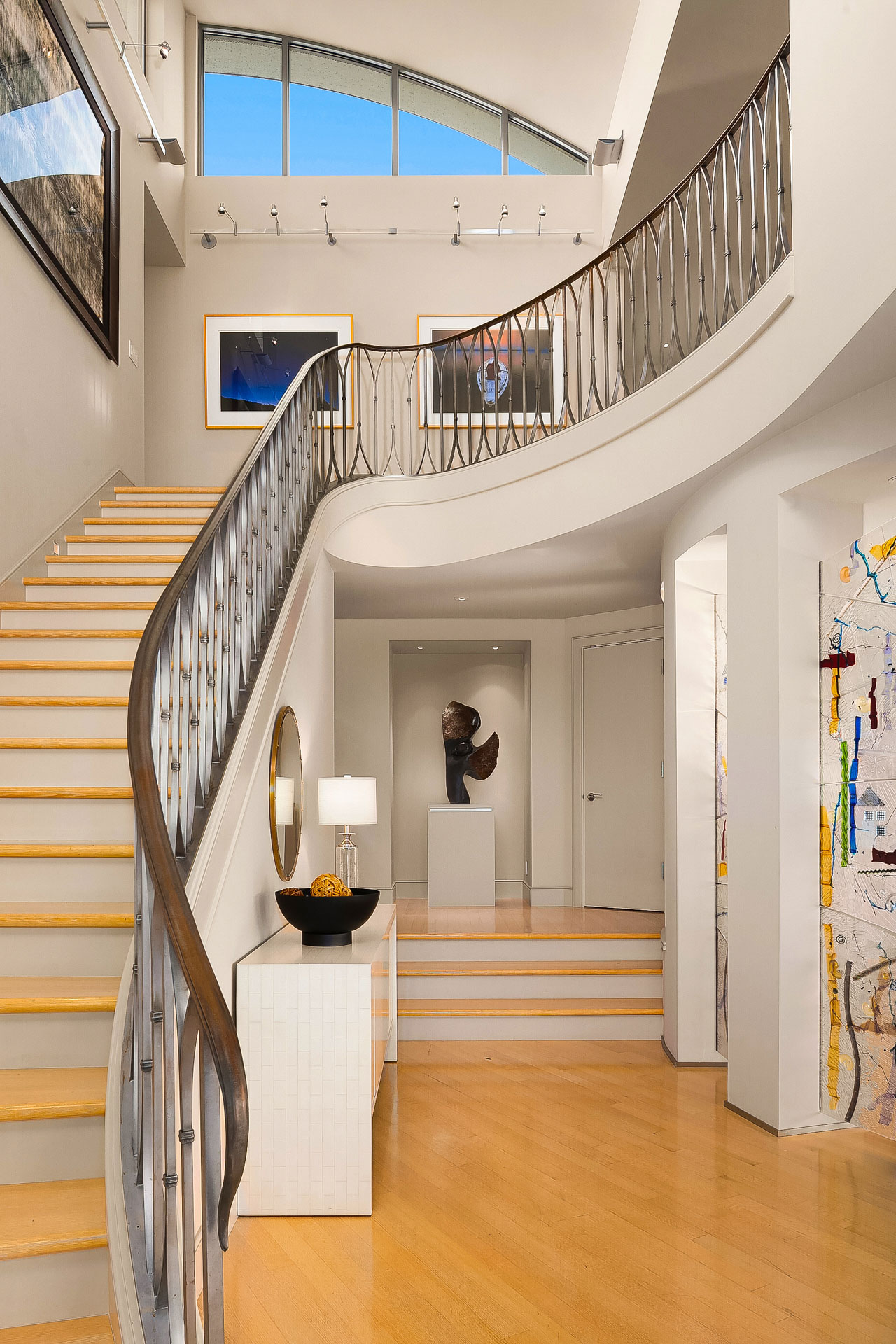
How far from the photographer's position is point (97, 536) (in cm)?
518

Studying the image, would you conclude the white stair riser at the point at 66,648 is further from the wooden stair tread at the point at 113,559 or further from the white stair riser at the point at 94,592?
the wooden stair tread at the point at 113,559

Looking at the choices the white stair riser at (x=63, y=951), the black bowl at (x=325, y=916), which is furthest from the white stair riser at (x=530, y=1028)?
the white stair riser at (x=63, y=951)

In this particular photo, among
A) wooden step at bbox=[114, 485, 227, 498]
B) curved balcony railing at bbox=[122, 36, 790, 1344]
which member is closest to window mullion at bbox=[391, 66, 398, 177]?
curved balcony railing at bbox=[122, 36, 790, 1344]

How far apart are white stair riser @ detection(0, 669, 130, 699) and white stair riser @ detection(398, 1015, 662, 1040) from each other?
10.3ft

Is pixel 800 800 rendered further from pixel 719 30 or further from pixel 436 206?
pixel 436 206

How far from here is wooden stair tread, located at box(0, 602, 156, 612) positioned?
13.9 ft

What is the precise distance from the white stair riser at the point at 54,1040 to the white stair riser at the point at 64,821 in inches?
30.9

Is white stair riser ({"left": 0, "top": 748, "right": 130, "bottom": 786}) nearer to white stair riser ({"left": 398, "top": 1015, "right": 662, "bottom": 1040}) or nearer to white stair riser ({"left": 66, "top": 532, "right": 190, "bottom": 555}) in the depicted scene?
white stair riser ({"left": 66, "top": 532, "right": 190, "bottom": 555})

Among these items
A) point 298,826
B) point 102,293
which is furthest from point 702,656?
point 102,293

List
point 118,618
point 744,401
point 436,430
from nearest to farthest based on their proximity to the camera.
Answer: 1. point 744,401
2. point 118,618
3. point 436,430

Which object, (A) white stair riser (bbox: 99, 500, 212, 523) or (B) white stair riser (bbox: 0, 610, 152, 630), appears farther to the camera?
(A) white stair riser (bbox: 99, 500, 212, 523)

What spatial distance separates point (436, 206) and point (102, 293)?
3695 millimetres

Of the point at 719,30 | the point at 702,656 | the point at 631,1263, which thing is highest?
the point at 719,30

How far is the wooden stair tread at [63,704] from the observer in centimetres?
359
